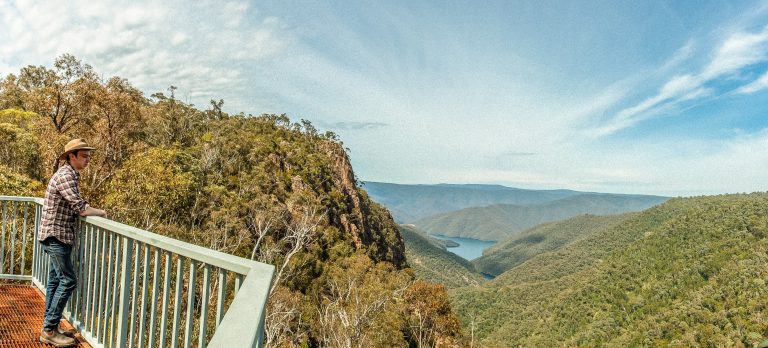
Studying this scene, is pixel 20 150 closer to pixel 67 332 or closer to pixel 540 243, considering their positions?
pixel 67 332

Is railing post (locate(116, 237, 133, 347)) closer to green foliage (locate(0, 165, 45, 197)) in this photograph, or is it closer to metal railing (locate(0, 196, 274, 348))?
metal railing (locate(0, 196, 274, 348))

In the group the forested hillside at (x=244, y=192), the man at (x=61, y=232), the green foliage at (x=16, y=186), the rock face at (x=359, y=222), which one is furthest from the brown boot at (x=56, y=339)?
the rock face at (x=359, y=222)

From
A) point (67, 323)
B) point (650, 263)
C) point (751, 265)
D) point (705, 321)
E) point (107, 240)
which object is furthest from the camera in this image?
point (650, 263)

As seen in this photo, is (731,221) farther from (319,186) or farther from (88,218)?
(88,218)

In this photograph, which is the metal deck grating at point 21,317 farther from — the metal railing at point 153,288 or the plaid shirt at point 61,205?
the plaid shirt at point 61,205

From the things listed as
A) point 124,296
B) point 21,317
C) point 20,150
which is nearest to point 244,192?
point 20,150

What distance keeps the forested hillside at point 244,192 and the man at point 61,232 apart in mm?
6513

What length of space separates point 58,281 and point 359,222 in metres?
43.3

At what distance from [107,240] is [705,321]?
67934 mm

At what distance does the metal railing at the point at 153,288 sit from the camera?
1.27 m

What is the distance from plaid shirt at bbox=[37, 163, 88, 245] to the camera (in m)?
3.18

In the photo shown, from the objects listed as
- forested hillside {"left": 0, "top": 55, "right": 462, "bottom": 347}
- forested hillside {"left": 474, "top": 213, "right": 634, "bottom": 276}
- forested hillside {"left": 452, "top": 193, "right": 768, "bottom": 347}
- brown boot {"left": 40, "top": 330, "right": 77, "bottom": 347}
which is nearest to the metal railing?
brown boot {"left": 40, "top": 330, "right": 77, "bottom": 347}

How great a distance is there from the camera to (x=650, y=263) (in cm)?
7444

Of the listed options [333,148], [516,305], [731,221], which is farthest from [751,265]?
[333,148]
